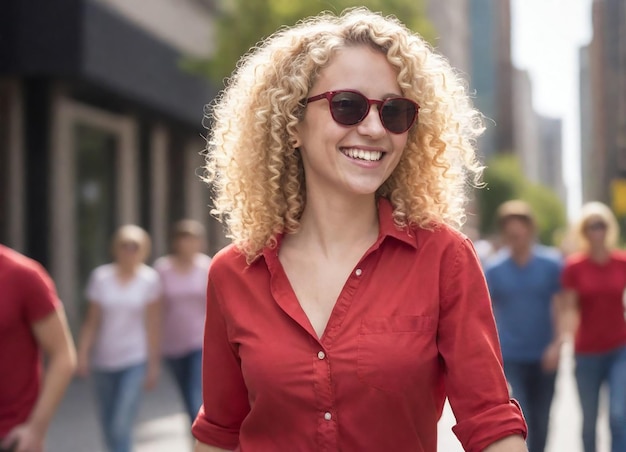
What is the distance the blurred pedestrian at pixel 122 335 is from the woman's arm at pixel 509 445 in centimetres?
612

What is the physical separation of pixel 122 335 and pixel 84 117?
12.7 m

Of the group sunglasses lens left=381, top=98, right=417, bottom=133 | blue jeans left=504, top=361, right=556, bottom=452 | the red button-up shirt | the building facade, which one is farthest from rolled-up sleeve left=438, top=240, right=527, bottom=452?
the building facade

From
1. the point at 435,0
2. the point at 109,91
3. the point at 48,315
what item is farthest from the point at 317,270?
the point at 435,0

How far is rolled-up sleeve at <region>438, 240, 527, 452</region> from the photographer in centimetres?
260

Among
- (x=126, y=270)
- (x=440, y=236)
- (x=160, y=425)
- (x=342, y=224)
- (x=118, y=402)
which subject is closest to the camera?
(x=440, y=236)

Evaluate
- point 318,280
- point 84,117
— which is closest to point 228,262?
point 318,280

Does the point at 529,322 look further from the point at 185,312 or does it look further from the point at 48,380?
the point at 48,380

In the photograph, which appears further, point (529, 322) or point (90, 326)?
point (90, 326)

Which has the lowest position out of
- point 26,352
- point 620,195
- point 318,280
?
point 620,195

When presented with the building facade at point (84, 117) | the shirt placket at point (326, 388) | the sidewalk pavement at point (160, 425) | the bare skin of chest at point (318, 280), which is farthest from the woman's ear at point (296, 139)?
the building facade at point (84, 117)

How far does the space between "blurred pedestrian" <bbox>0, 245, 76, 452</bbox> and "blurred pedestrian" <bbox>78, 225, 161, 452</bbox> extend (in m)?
3.91

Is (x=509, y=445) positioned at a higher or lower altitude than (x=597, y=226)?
higher

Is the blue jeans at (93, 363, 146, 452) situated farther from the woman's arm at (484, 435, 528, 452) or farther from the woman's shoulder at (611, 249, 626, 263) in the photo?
the woman's arm at (484, 435, 528, 452)

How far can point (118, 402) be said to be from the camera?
8.53m
